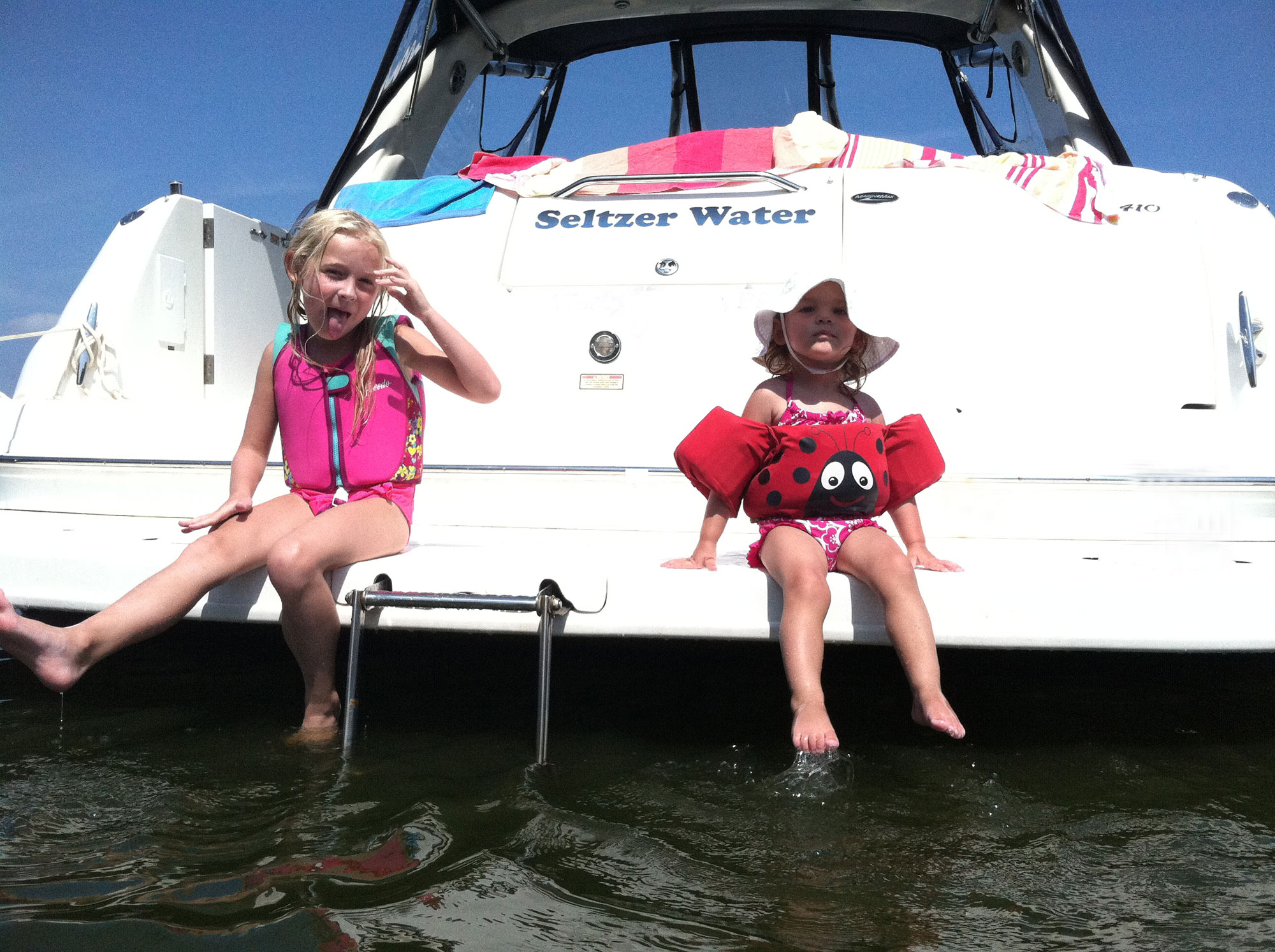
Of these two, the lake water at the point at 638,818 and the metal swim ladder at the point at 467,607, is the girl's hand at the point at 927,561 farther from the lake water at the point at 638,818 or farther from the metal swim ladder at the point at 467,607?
the metal swim ladder at the point at 467,607

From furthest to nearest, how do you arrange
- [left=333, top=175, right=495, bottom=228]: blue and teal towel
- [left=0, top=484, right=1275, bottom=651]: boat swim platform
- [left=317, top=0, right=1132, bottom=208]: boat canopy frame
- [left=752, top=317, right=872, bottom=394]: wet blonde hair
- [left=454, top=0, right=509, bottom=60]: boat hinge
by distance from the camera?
[left=454, top=0, right=509, bottom=60]: boat hinge, [left=317, top=0, right=1132, bottom=208]: boat canopy frame, [left=333, top=175, right=495, bottom=228]: blue and teal towel, [left=752, top=317, right=872, bottom=394]: wet blonde hair, [left=0, top=484, right=1275, bottom=651]: boat swim platform

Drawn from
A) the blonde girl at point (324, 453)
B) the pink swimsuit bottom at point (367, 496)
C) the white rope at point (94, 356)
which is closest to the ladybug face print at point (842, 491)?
the blonde girl at point (324, 453)

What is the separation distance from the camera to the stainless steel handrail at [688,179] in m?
3.23

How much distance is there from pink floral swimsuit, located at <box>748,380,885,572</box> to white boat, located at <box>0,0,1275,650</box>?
0.25 ft

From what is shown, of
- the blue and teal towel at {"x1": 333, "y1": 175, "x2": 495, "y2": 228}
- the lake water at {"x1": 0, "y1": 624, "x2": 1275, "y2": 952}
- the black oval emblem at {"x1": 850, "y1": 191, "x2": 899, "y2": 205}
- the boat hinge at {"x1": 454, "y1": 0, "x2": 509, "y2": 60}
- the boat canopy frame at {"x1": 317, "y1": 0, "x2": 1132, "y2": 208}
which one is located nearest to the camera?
the lake water at {"x1": 0, "y1": 624, "x2": 1275, "y2": 952}

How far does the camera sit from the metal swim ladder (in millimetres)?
1936

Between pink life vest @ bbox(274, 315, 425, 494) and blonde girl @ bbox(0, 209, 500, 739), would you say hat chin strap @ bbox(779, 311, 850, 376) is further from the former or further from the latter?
pink life vest @ bbox(274, 315, 425, 494)

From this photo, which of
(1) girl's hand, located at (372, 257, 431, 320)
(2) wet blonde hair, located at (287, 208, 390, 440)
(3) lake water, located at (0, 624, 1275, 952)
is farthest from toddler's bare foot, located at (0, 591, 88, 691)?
(1) girl's hand, located at (372, 257, 431, 320)

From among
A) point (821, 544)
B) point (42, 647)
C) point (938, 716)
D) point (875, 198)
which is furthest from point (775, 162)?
point (42, 647)

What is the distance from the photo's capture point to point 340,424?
88.2 inches

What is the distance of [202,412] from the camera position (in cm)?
272

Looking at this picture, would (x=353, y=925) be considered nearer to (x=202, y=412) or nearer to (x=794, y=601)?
(x=794, y=601)

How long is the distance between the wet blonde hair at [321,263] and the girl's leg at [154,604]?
248 mm

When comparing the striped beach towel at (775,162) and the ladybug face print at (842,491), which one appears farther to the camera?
the striped beach towel at (775,162)
